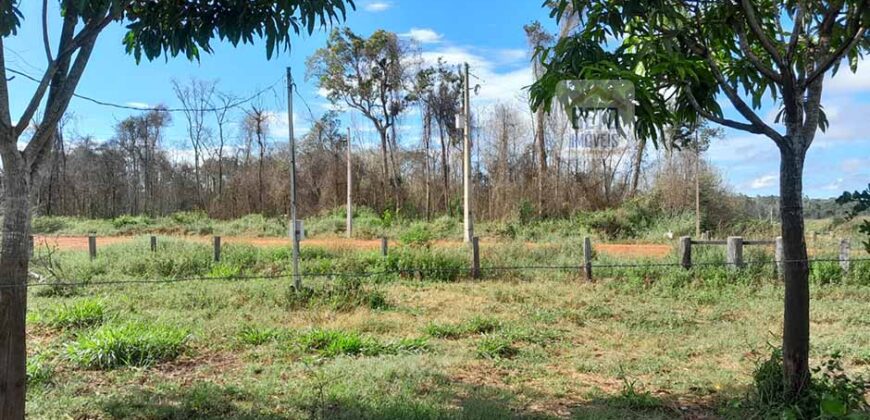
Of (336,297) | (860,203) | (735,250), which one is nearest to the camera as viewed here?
(860,203)

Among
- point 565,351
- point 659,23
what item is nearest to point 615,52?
point 659,23

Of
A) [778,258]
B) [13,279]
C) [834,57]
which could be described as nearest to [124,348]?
[13,279]

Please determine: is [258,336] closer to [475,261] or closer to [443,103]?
[475,261]

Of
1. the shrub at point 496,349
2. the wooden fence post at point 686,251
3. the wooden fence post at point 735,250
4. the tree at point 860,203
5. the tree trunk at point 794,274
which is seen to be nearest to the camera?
the tree at point 860,203

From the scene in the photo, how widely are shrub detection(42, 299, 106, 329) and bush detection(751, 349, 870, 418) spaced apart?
649 centimetres

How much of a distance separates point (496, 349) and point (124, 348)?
3317 millimetres

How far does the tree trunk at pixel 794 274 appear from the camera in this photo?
9.57ft

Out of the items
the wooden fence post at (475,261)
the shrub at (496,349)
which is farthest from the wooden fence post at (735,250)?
the shrub at (496,349)

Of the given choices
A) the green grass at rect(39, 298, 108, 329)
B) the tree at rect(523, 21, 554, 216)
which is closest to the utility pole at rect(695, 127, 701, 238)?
the tree at rect(523, 21, 554, 216)

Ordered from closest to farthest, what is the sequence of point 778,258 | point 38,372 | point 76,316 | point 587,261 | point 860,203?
point 860,203, point 38,372, point 76,316, point 778,258, point 587,261

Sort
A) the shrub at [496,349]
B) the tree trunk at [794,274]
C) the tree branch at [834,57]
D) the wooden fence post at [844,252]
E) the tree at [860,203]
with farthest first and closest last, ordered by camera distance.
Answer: the wooden fence post at [844,252], the shrub at [496,349], the tree trunk at [794,274], the tree branch at [834,57], the tree at [860,203]

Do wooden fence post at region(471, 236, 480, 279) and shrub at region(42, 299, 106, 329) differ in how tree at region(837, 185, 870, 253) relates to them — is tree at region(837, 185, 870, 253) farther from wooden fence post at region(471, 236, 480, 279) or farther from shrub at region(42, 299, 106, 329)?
wooden fence post at region(471, 236, 480, 279)

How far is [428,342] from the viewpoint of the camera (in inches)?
216

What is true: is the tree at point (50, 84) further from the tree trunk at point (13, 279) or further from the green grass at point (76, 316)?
the green grass at point (76, 316)
